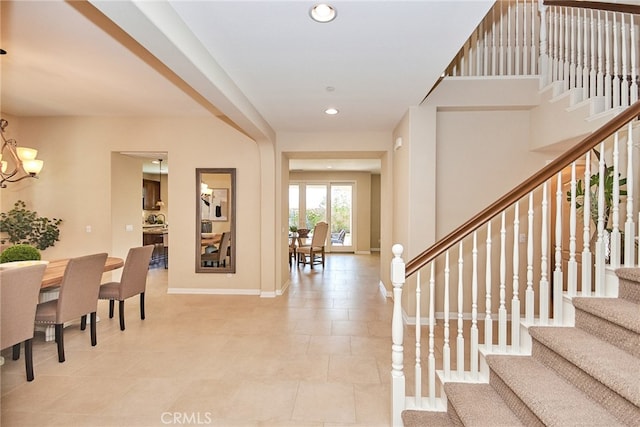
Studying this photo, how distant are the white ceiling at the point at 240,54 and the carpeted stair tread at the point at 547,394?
2.12 m

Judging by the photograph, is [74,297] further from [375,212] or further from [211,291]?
[375,212]

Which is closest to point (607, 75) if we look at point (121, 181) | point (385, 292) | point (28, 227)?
point (385, 292)

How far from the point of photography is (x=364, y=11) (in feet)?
6.74

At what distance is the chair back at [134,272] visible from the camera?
12.6 feet

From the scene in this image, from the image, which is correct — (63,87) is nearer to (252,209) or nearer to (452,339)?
(252,209)

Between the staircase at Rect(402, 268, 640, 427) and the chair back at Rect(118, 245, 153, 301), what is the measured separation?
3.28 m

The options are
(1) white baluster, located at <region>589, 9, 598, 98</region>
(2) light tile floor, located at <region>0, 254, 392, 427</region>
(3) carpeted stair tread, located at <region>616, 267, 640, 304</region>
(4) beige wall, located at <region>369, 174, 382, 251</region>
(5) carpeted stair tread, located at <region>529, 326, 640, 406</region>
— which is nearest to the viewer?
(5) carpeted stair tread, located at <region>529, 326, 640, 406</region>

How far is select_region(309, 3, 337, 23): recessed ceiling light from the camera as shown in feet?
6.59

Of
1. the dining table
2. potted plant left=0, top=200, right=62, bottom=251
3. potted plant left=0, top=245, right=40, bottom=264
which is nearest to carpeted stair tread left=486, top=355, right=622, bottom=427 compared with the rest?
the dining table

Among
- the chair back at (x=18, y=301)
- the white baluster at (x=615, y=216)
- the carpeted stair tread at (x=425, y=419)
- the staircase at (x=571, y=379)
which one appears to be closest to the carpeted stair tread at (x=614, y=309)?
the staircase at (x=571, y=379)

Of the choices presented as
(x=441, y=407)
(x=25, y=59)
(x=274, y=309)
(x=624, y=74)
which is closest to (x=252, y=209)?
(x=274, y=309)

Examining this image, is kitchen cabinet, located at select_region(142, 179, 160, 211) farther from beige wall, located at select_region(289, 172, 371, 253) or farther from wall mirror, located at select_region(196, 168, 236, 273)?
wall mirror, located at select_region(196, 168, 236, 273)

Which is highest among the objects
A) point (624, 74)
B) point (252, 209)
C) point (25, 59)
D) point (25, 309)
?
point (25, 59)

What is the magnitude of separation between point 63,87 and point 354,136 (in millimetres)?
3815
